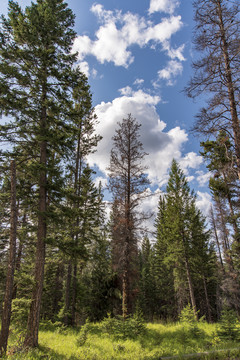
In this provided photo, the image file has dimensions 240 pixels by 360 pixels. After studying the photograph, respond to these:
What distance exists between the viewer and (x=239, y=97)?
7.34m

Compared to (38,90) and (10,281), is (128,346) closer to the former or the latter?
(10,281)

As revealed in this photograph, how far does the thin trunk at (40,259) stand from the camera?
26.1ft

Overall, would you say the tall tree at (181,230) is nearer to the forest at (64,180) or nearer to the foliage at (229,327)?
the forest at (64,180)

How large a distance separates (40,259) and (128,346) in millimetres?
5811

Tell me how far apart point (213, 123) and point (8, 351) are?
11.8 meters

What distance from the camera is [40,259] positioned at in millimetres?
8867

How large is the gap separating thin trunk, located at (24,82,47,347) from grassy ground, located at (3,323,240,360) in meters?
0.62

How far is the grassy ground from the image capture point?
7.51m

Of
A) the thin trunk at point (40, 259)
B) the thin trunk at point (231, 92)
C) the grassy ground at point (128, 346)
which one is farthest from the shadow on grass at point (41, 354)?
the thin trunk at point (231, 92)

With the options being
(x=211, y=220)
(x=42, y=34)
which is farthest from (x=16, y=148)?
(x=211, y=220)

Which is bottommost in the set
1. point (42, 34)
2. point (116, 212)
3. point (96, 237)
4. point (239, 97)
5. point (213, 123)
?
point (96, 237)

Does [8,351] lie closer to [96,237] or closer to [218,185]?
[96,237]

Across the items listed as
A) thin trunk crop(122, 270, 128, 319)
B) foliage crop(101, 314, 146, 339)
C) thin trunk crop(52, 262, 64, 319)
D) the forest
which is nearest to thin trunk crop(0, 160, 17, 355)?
the forest

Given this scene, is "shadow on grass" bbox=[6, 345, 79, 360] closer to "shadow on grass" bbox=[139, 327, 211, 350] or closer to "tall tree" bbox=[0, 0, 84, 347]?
"tall tree" bbox=[0, 0, 84, 347]
